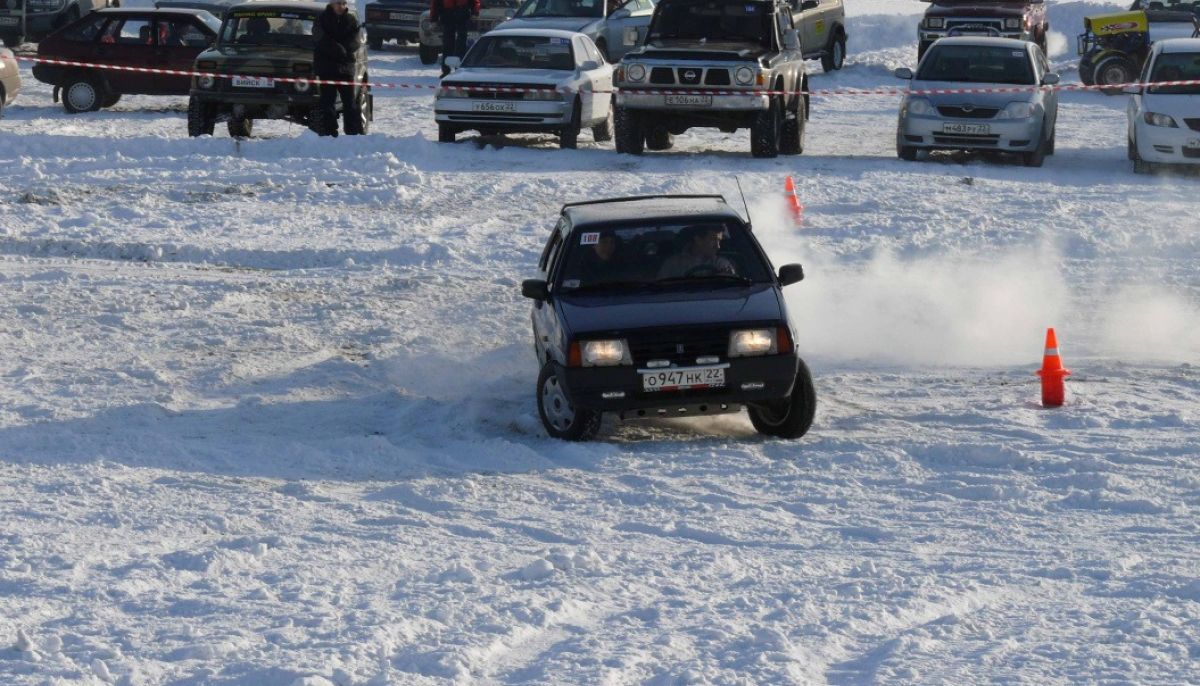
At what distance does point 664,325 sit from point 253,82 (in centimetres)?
1306

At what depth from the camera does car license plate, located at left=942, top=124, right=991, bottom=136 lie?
2150 cm

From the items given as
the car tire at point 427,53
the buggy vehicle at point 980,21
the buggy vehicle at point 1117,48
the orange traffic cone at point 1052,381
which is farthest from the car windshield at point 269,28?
the buggy vehicle at point 1117,48

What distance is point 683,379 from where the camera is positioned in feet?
33.0

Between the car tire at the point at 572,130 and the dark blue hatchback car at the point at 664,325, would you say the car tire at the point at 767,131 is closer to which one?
the car tire at the point at 572,130

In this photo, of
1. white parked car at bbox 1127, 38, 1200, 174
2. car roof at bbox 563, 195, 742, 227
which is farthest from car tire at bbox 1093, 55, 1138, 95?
car roof at bbox 563, 195, 742, 227

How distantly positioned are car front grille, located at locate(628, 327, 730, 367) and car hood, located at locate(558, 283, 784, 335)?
0.19ft

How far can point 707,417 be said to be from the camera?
36.9 feet

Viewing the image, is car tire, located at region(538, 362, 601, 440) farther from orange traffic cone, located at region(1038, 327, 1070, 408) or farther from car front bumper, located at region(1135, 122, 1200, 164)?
car front bumper, located at region(1135, 122, 1200, 164)

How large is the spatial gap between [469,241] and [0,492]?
8.16 m

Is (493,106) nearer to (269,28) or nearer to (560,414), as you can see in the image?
(269,28)

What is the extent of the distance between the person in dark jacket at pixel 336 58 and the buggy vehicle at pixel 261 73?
10 cm

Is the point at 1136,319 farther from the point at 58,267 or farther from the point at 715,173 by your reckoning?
the point at 58,267

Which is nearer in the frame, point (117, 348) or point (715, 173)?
point (117, 348)

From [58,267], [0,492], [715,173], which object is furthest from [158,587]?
[715,173]
